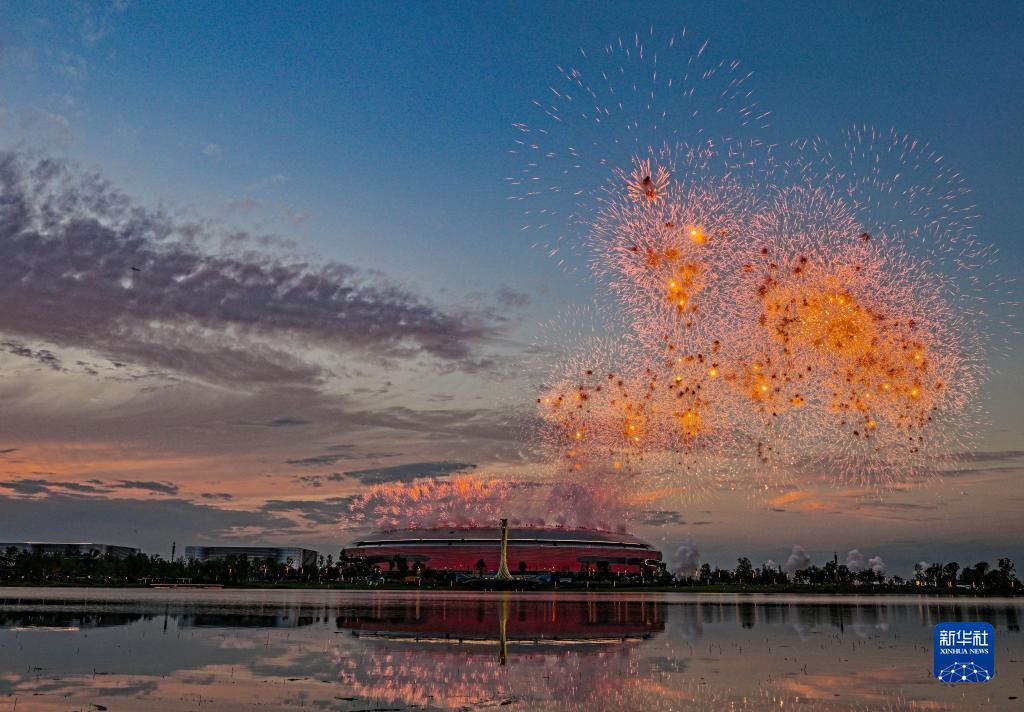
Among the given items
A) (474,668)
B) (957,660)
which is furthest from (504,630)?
(957,660)

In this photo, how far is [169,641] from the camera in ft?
131

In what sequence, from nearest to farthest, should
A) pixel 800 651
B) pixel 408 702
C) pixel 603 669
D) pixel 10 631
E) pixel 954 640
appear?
1. pixel 408 702
2. pixel 603 669
3. pixel 954 640
4. pixel 800 651
5. pixel 10 631

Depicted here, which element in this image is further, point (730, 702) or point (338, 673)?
point (338, 673)

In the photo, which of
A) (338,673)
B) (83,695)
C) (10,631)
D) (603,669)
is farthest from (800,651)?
(10,631)

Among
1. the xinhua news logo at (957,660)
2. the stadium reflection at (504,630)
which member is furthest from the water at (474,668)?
the xinhua news logo at (957,660)

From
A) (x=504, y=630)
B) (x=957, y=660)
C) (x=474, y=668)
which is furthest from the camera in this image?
(x=504, y=630)

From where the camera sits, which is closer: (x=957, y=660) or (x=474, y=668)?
(x=474, y=668)

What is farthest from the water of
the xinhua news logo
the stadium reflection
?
the xinhua news logo

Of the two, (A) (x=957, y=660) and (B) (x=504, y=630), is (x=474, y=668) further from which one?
(B) (x=504, y=630)

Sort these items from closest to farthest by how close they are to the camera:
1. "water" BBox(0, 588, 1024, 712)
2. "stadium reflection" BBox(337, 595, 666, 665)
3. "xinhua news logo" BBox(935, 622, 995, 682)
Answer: "water" BBox(0, 588, 1024, 712) → "xinhua news logo" BBox(935, 622, 995, 682) → "stadium reflection" BBox(337, 595, 666, 665)

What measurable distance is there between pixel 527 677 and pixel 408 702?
233 inches

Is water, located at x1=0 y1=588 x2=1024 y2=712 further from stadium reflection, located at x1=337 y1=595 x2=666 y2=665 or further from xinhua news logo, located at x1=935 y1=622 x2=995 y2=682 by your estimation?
xinhua news logo, located at x1=935 y1=622 x2=995 y2=682

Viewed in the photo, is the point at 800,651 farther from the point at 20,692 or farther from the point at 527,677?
the point at 20,692

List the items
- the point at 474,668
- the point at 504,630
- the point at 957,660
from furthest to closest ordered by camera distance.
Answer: the point at 504,630 → the point at 957,660 → the point at 474,668
